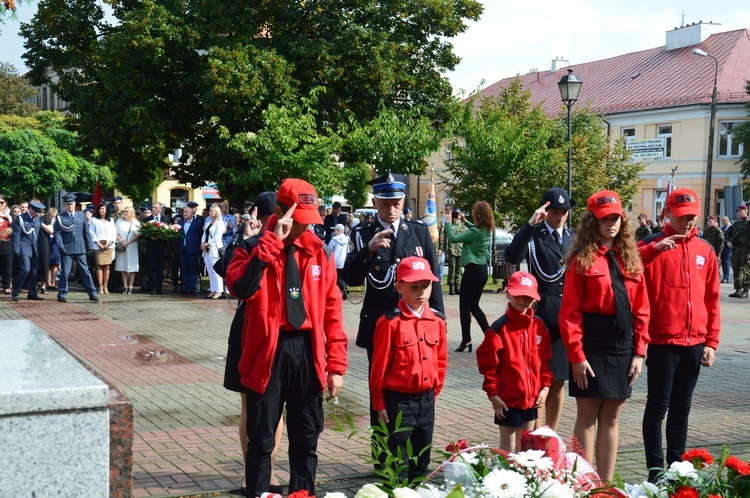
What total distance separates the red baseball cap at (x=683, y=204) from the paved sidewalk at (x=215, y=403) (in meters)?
1.72

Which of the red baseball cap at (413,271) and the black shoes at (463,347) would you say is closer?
the red baseball cap at (413,271)

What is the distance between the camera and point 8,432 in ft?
6.72

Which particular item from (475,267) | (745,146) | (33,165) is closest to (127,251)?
(475,267)

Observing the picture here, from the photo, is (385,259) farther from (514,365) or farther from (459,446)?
(459,446)

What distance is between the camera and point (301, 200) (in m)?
4.59

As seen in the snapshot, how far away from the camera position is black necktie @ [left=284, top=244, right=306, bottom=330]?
4.54 meters

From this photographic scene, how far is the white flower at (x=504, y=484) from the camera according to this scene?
7.38 feet

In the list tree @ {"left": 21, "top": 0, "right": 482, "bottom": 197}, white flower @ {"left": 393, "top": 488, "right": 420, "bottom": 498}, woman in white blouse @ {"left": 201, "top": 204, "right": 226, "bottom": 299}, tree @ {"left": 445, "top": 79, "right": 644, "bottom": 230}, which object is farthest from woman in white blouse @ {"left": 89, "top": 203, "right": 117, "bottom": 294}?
white flower @ {"left": 393, "top": 488, "right": 420, "bottom": 498}

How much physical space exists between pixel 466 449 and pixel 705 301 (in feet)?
11.9

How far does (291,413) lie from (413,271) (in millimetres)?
1044

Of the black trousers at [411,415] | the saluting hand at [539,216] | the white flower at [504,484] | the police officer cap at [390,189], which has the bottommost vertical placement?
the black trousers at [411,415]

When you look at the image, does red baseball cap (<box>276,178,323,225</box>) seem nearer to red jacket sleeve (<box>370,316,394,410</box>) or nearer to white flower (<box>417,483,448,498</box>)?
red jacket sleeve (<box>370,316,394,410</box>)

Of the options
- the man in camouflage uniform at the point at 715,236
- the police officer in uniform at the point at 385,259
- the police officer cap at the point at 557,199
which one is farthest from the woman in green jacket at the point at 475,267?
the man in camouflage uniform at the point at 715,236

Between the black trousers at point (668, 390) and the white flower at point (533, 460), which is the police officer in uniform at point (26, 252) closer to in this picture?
the black trousers at point (668, 390)
